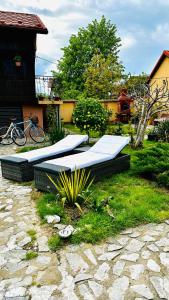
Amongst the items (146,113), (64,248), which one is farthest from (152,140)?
(64,248)

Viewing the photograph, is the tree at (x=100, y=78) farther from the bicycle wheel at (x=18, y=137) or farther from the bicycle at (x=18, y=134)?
the bicycle wheel at (x=18, y=137)

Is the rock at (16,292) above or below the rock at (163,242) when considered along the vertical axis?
below

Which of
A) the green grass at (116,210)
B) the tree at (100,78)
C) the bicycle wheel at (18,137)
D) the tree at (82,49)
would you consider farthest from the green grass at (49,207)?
the tree at (82,49)

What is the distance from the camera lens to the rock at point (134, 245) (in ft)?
9.62

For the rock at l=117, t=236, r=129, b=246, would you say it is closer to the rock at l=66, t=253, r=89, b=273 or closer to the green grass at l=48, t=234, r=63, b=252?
the rock at l=66, t=253, r=89, b=273

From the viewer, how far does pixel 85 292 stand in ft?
7.57

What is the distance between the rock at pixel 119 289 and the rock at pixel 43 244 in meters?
0.94

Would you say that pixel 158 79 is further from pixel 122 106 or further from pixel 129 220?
pixel 129 220

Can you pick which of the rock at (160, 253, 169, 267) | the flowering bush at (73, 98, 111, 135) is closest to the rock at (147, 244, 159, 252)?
the rock at (160, 253, 169, 267)

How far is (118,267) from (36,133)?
29.0 feet

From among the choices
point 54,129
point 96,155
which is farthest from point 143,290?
point 54,129

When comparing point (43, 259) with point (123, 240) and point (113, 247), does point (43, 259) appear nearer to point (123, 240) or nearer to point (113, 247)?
point (113, 247)

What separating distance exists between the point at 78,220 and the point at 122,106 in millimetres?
14579

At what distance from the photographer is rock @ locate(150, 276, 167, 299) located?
2260 mm
